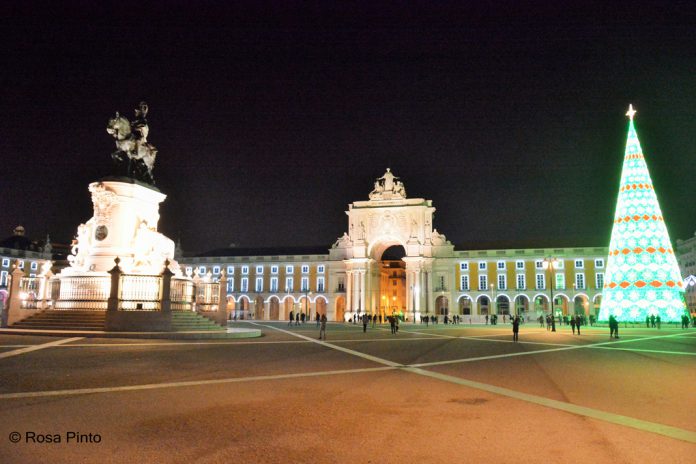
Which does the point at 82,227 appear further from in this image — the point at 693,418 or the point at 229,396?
the point at 693,418

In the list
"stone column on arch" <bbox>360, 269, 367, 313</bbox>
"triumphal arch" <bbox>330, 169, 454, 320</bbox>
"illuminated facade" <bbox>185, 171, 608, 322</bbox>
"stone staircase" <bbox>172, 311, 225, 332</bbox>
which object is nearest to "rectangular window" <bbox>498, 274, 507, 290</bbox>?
"illuminated facade" <bbox>185, 171, 608, 322</bbox>

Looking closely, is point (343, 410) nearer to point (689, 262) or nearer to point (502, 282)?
point (502, 282)

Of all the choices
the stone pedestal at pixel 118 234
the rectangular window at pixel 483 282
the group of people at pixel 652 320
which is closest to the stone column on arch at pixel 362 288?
the rectangular window at pixel 483 282

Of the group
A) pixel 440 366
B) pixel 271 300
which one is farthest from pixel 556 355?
pixel 271 300

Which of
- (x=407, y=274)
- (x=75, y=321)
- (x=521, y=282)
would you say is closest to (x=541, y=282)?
(x=521, y=282)

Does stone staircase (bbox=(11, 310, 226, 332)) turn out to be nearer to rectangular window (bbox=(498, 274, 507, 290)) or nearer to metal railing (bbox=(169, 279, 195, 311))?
metal railing (bbox=(169, 279, 195, 311))

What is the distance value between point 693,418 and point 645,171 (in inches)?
1288

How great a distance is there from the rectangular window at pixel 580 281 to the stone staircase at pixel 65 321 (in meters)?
63.6

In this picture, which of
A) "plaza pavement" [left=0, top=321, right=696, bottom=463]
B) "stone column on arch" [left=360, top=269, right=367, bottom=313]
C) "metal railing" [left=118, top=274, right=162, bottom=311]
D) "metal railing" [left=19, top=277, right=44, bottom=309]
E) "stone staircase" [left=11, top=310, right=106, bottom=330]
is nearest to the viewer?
"plaza pavement" [left=0, top=321, right=696, bottom=463]

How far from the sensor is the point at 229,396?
792cm

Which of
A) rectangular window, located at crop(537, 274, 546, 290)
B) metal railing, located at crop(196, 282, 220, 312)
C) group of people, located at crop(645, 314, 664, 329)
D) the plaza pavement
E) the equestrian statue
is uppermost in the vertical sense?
the equestrian statue

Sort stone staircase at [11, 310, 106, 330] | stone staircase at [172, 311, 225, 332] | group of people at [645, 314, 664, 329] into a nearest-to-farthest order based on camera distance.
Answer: stone staircase at [11, 310, 106, 330], stone staircase at [172, 311, 225, 332], group of people at [645, 314, 664, 329]

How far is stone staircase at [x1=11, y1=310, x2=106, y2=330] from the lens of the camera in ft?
69.8

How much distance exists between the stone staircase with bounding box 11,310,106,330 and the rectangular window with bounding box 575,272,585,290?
2505 inches
